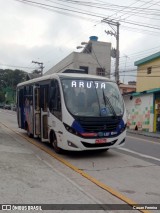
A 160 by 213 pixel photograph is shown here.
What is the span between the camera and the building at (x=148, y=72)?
1099 inches

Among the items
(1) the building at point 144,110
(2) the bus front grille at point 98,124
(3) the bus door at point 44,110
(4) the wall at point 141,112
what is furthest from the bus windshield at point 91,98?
(4) the wall at point 141,112

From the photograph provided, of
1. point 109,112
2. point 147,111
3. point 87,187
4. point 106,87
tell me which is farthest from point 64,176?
point 147,111

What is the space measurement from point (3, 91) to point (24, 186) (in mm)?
100664

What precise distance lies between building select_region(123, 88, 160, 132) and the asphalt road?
1534 cm

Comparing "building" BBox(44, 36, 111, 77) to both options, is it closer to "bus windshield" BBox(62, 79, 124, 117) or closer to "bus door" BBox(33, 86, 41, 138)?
"bus door" BBox(33, 86, 41, 138)

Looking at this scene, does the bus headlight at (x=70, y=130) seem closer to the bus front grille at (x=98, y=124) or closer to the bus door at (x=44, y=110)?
the bus front grille at (x=98, y=124)

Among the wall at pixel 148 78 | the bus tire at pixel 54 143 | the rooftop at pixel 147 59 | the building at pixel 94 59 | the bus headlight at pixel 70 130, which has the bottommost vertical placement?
the bus tire at pixel 54 143

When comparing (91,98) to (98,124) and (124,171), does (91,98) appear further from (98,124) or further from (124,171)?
(124,171)

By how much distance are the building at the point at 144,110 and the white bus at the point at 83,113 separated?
1615 centimetres

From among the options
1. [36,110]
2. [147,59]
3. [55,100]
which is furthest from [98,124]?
[147,59]

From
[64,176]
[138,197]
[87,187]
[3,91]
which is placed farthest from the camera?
[3,91]

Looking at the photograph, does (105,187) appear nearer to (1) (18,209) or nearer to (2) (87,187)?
(2) (87,187)

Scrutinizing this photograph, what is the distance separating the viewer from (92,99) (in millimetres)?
10516

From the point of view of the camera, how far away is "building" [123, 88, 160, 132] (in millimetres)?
27328
